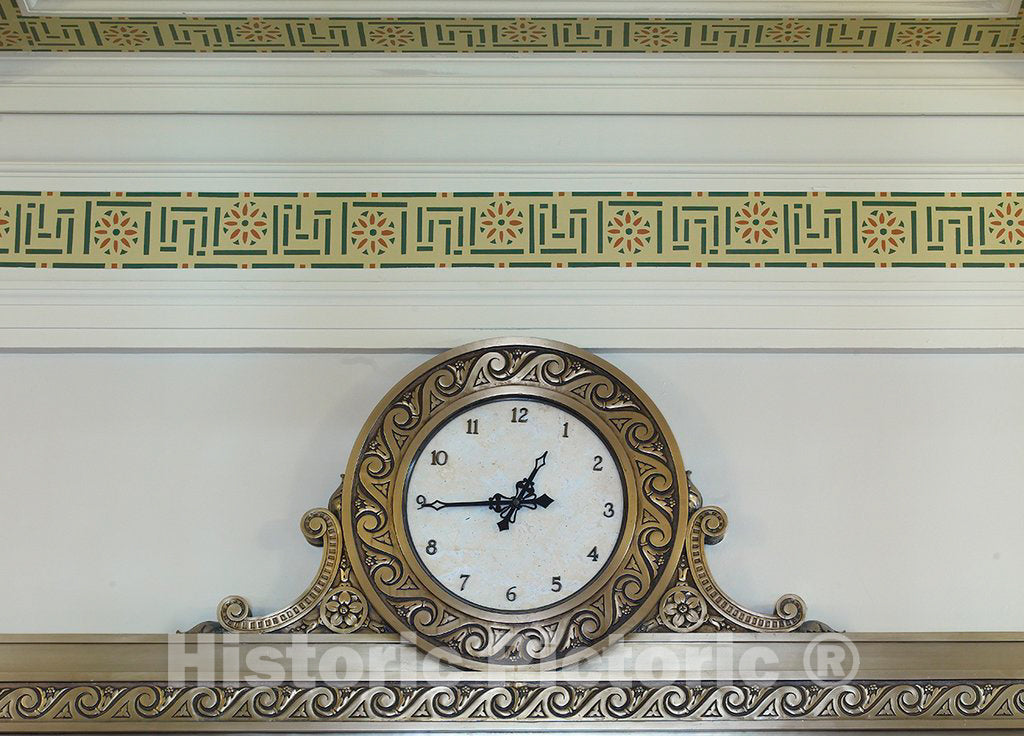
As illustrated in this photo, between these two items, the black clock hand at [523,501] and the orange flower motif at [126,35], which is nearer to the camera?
the black clock hand at [523,501]

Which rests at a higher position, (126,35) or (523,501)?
(126,35)

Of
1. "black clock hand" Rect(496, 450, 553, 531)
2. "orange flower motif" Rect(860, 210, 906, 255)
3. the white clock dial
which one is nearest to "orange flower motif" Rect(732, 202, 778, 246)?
"orange flower motif" Rect(860, 210, 906, 255)

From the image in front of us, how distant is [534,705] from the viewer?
2152 millimetres

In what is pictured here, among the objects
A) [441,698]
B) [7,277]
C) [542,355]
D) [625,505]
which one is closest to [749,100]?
[542,355]

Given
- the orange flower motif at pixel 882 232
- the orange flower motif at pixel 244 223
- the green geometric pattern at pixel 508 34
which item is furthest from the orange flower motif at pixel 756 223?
the orange flower motif at pixel 244 223

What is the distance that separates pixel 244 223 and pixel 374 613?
2.59 feet

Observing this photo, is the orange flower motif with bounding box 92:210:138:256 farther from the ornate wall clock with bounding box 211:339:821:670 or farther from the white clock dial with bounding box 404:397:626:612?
the white clock dial with bounding box 404:397:626:612

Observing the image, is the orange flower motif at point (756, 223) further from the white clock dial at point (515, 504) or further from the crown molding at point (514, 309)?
the white clock dial at point (515, 504)

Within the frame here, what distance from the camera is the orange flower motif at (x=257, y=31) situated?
2423mm

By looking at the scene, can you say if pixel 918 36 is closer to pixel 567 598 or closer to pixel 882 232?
pixel 882 232

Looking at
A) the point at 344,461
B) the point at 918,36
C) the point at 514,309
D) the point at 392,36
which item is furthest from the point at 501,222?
the point at 918,36

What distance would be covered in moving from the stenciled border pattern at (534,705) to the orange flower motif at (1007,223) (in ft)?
2.72

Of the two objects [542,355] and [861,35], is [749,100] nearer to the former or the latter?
[861,35]

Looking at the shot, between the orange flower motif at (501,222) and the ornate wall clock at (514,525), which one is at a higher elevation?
the orange flower motif at (501,222)
